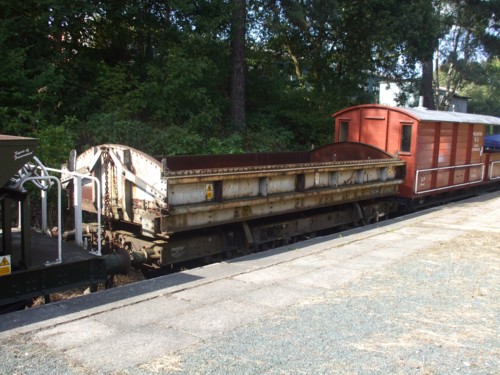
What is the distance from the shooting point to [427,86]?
87.0ft

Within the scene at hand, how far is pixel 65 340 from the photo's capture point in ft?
13.7

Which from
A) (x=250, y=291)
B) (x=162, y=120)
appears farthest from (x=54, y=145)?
(x=250, y=291)

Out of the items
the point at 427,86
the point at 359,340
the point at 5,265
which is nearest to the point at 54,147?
the point at 5,265

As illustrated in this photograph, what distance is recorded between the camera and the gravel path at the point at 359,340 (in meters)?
3.79

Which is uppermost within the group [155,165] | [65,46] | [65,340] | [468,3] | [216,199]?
[468,3]

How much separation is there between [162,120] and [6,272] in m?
10.0

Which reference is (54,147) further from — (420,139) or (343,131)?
(420,139)

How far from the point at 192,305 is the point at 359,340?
175 cm

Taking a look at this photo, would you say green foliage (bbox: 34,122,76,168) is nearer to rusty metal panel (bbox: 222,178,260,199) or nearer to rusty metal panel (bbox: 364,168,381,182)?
rusty metal panel (bbox: 222,178,260,199)

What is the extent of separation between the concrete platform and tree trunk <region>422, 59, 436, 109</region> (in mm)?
19276

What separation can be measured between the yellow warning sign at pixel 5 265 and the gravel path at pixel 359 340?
2.93ft

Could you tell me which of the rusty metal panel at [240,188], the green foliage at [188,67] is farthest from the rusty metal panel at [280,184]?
the green foliage at [188,67]

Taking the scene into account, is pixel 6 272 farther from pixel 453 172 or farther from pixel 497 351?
pixel 453 172

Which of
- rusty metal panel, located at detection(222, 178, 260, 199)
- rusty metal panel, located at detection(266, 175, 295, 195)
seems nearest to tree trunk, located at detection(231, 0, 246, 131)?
rusty metal panel, located at detection(266, 175, 295, 195)
